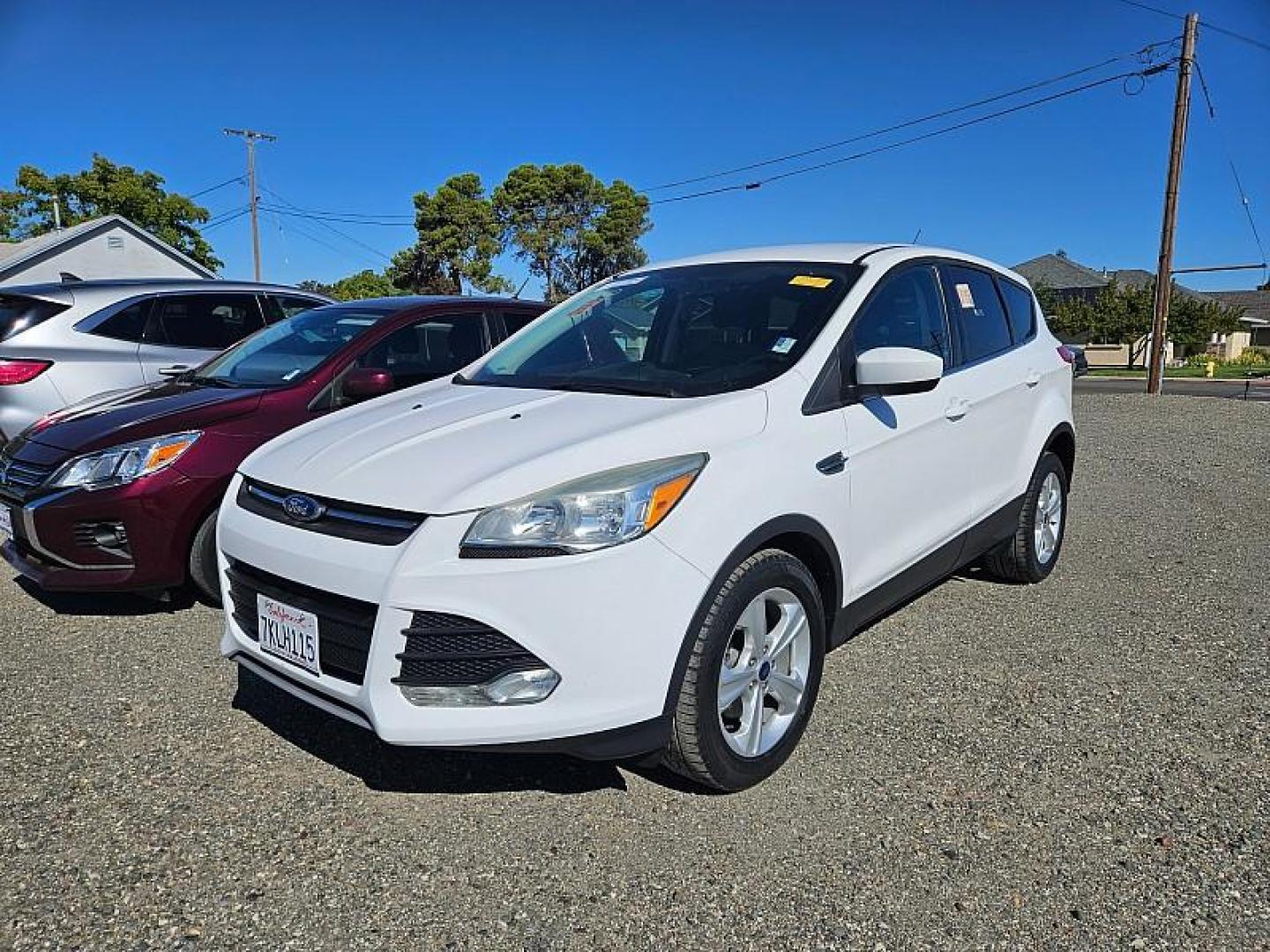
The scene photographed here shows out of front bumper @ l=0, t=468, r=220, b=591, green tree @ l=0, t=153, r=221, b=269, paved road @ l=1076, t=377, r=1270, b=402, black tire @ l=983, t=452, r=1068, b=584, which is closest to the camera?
front bumper @ l=0, t=468, r=220, b=591

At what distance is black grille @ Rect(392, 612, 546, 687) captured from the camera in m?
2.27

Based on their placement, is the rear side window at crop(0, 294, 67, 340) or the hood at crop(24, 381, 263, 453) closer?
the hood at crop(24, 381, 263, 453)

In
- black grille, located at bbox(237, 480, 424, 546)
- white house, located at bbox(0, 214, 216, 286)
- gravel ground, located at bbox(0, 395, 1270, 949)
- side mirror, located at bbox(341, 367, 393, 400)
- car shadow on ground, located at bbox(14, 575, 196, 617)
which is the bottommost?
gravel ground, located at bbox(0, 395, 1270, 949)

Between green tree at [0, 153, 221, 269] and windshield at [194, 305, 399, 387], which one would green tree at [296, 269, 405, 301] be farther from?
windshield at [194, 305, 399, 387]

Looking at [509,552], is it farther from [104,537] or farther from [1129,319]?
[1129,319]

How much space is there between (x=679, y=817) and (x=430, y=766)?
877 mm

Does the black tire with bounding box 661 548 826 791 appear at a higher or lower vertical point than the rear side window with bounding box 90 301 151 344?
lower

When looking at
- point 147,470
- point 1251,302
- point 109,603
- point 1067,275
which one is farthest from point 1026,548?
point 1251,302

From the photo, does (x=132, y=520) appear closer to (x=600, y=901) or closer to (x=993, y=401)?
(x=600, y=901)

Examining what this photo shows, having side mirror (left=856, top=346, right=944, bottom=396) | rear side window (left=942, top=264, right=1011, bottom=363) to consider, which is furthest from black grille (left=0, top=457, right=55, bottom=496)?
rear side window (left=942, top=264, right=1011, bottom=363)

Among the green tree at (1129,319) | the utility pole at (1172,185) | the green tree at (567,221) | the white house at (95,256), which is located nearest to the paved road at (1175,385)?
the utility pole at (1172,185)

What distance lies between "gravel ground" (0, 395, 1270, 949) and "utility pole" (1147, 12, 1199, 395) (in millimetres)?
17856

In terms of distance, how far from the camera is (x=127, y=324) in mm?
6375

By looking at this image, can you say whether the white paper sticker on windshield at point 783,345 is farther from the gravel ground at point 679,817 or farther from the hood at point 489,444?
the gravel ground at point 679,817
